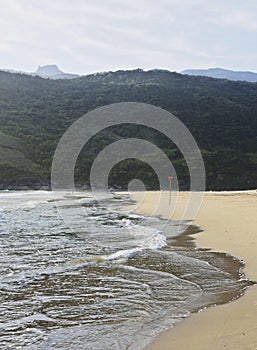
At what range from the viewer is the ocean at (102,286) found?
18.1ft

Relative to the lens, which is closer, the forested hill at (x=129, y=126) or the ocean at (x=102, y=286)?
the ocean at (x=102, y=286)

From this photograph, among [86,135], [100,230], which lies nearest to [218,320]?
[100,230]

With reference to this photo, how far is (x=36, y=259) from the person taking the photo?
994 cm

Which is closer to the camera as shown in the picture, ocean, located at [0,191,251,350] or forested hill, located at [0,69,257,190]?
ocean, located at [0,191,251,350]

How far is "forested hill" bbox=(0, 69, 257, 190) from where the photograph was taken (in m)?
49.2

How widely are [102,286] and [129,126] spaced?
5766 centimetres

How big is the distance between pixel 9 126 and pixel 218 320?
58.0 m

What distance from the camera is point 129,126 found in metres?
64.8

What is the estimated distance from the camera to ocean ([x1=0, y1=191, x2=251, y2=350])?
18.1 feet

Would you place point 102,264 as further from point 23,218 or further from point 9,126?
point 9,126

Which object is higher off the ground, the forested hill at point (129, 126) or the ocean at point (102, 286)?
the forested hill at point (129, 126)

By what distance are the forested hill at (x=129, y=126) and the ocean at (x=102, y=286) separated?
32778 millimetres

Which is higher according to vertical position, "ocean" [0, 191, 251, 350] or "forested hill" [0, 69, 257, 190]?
"forested hill" [0, 69, 257, 190]

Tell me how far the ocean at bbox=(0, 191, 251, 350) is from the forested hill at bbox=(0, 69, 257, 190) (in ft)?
108
